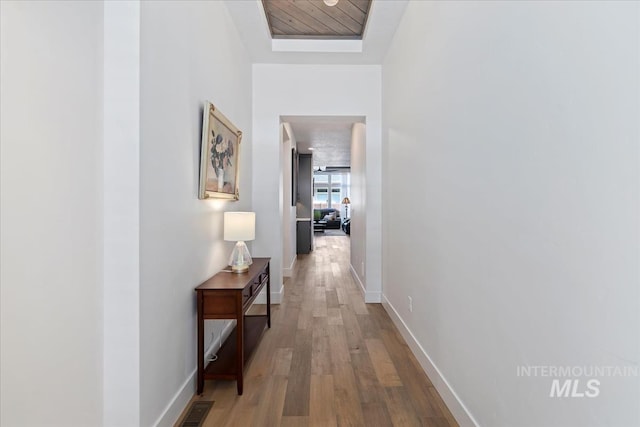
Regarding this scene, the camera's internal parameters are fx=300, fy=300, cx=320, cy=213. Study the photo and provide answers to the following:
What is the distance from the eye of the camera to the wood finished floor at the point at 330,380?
1.72m

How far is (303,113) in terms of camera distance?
145 inches

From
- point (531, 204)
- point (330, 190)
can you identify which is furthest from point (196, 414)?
point (330, 190)

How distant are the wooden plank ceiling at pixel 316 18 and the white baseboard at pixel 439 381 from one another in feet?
9.85

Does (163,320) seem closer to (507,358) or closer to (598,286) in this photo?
(507,358)

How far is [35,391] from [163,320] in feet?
1.83

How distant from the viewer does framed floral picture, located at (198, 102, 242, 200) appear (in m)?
2.02

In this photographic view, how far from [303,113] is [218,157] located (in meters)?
1.71

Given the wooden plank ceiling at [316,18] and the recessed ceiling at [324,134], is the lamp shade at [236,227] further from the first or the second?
the wooden plank ceiling at [316,18]

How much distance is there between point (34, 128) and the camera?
1039 mm

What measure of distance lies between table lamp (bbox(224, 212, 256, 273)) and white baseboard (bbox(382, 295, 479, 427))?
148 cm

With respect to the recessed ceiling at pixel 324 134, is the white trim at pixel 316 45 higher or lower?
higher

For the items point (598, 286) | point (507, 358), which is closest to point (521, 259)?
point (598, 286)

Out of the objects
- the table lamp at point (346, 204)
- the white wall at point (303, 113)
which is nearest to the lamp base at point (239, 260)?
the white wall at point (303, 113)

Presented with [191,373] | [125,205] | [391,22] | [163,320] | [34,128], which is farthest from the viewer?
[391,22]
